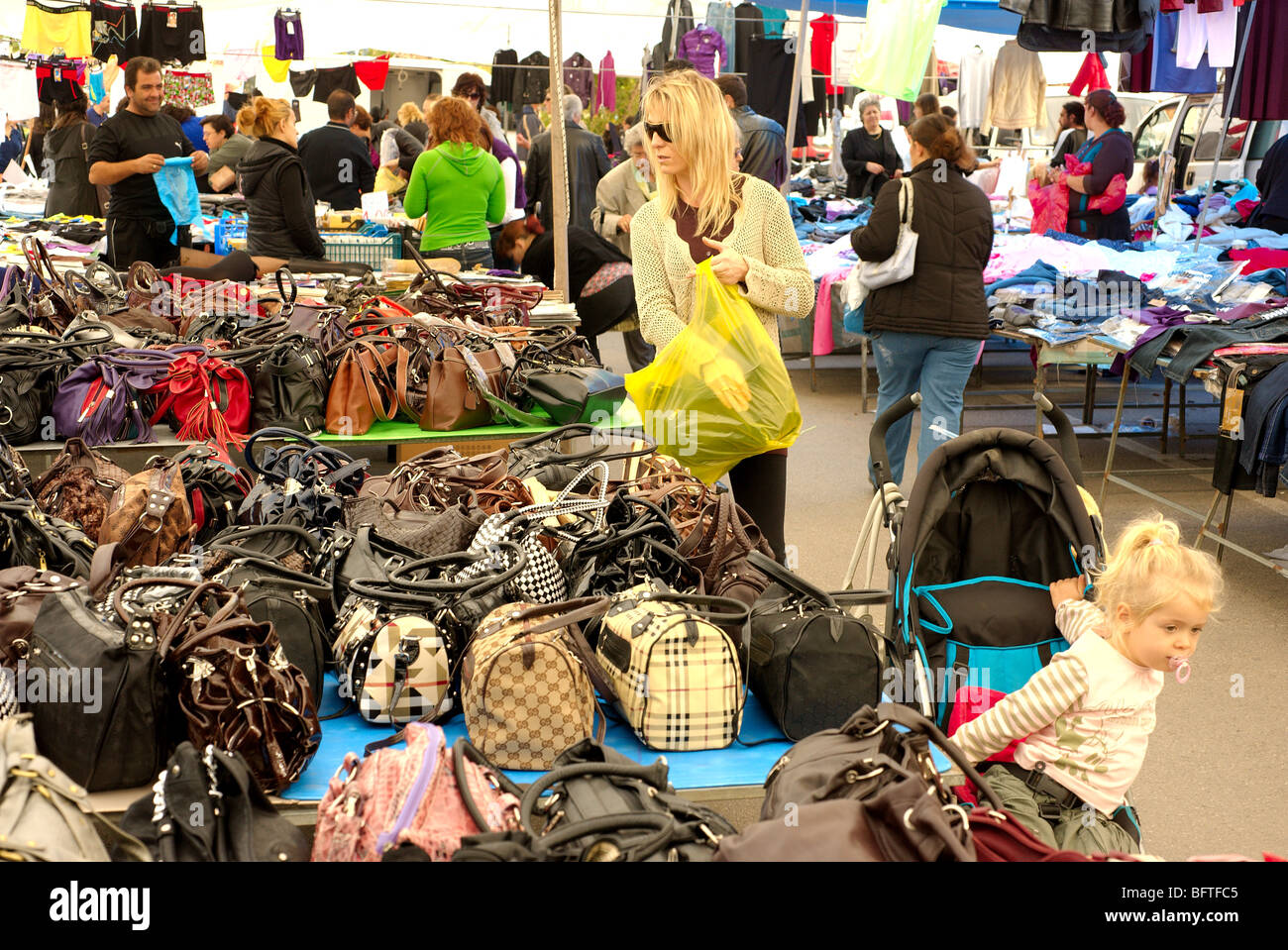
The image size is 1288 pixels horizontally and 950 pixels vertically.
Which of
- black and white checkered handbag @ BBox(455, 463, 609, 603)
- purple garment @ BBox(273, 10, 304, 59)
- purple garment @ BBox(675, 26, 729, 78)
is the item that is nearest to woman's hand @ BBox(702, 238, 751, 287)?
black and white checkered handbag @ BBox(455, 463, 609, 603)

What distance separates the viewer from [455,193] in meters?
7.79

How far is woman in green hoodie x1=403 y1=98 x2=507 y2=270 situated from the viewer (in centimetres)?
766

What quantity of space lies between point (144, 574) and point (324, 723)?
19.9 inches

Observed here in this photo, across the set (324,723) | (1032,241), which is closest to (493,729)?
(324,723)

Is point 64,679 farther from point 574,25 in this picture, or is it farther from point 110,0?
point 574,25

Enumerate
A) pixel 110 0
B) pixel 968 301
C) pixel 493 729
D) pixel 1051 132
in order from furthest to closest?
pixel 1051 132
pixel 110 0
pixel 968 301
pixel 493 729

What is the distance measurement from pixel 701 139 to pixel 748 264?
0.42 metres

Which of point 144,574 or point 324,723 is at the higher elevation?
point 144,574

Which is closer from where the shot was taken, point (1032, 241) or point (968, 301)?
point (968, 301)

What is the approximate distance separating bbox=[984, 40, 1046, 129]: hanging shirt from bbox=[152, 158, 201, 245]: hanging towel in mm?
8377

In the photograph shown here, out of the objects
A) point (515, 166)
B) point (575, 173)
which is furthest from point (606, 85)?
point (575, 173)

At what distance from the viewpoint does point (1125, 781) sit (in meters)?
2.41

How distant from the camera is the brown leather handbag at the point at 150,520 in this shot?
3.05 m

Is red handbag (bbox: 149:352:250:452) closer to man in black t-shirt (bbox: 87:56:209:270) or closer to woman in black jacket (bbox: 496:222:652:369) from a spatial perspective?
man in black t-shirt (bbox: 87:56:209:270)
